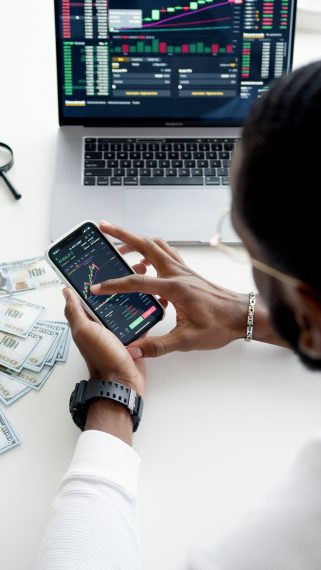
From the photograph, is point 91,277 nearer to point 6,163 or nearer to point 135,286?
point 135,286

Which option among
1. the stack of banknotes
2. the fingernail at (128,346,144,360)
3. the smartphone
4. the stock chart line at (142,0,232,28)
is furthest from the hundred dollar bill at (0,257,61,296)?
the stock chart line at (142,0,232,28)

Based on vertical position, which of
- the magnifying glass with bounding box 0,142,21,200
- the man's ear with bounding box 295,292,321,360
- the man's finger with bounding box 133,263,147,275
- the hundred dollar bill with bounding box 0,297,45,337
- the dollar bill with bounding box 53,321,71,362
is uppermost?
the man's ear with bounding box 295,292,321,360

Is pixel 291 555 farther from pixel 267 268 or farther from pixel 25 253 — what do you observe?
pixel 25 253

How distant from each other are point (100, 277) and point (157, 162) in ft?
1.18

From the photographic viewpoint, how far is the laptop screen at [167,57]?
4.25ft

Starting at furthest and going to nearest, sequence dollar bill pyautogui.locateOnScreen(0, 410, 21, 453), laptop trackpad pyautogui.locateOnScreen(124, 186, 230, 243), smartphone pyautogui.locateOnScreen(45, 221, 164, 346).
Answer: laptop trackpad pyautogui.locateOnScreen(124, 186, 230, 243) → smartphone pyautogui.locateOnScreen(45, 221, 164, 346) → dollar bill pyautogui.locateOnScreen(0, 410, 21, 453)

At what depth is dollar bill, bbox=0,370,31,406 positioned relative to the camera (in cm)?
100

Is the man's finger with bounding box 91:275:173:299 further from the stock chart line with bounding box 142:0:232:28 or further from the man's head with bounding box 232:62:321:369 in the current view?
the stock chart line with bounding box 142:0:232:28

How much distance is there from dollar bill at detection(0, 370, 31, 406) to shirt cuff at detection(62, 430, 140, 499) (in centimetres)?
14

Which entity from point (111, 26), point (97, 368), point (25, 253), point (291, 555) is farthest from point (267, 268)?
point (111, 26)

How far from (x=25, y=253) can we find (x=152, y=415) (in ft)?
1.28

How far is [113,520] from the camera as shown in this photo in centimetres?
82

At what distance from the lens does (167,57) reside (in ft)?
4.36

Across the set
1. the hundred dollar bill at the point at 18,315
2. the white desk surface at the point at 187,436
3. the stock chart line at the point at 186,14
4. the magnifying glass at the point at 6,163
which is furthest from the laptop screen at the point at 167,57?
the hundred dollar bill at the point at 18,315
